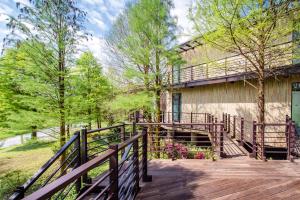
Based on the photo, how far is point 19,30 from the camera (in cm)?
786

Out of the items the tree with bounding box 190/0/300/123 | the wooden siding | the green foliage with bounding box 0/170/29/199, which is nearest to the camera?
the tree with bounding box 190/0/300/123

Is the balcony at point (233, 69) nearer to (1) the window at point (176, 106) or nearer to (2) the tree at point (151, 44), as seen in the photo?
(2) the tree at point (151, 44)

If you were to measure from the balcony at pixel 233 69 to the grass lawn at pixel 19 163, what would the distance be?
28.4ft

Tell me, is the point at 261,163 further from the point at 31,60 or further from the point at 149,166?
the point at 31,60

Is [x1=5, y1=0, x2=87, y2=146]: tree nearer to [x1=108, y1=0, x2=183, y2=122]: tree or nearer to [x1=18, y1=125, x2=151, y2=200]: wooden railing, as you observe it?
[x1=108, y1=0, x2=183, y2=122]: tree

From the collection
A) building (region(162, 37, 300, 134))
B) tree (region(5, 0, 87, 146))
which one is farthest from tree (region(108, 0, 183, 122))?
tree (region(5, 0, 87, 146))

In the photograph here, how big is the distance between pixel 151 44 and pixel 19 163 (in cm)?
1111

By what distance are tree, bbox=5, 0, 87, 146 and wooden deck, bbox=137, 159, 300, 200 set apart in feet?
16.7

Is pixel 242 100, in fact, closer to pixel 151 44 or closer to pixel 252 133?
pixel 252 133

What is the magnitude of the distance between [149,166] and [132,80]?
678cm

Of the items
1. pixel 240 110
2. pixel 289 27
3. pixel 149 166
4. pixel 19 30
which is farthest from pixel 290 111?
pixel 19 30

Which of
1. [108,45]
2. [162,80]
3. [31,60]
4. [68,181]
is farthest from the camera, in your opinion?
[108,45]

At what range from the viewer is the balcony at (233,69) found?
25.2 ft

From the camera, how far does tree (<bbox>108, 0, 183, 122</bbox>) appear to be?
32.0 feet
